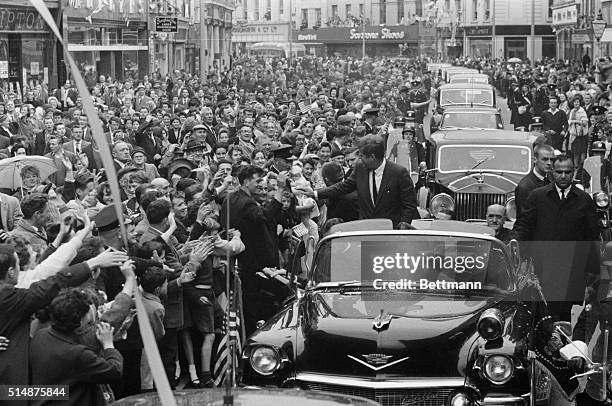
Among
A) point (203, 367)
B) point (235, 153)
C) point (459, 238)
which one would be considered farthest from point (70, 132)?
point (459, 238)

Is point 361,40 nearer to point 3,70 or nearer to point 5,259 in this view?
point 3,70

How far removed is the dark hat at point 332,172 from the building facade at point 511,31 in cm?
8708

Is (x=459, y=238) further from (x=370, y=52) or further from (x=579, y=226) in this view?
(x=370, y=52)

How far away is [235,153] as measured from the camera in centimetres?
A: 1548

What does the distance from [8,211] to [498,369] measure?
209 inches

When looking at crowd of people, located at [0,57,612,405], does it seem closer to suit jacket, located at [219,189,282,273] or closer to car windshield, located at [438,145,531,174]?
suit jacket, located at [219,189,282,273]

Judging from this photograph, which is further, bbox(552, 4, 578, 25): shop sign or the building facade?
the building facade

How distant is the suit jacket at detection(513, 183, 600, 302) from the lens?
1089 cm

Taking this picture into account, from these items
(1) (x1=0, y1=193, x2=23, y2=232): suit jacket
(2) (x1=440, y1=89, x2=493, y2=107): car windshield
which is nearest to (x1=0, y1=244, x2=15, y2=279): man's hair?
(1) (x1=0, y1=193, x2=23, y2=232): suit jacket

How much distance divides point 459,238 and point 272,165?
5.77 m

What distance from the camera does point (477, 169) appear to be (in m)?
16.7

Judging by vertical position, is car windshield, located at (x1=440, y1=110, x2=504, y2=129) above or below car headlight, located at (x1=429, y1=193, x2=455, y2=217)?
above

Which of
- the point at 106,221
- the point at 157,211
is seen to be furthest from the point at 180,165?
the point at 157,211

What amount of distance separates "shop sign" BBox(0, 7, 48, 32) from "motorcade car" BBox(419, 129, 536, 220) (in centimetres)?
2080
